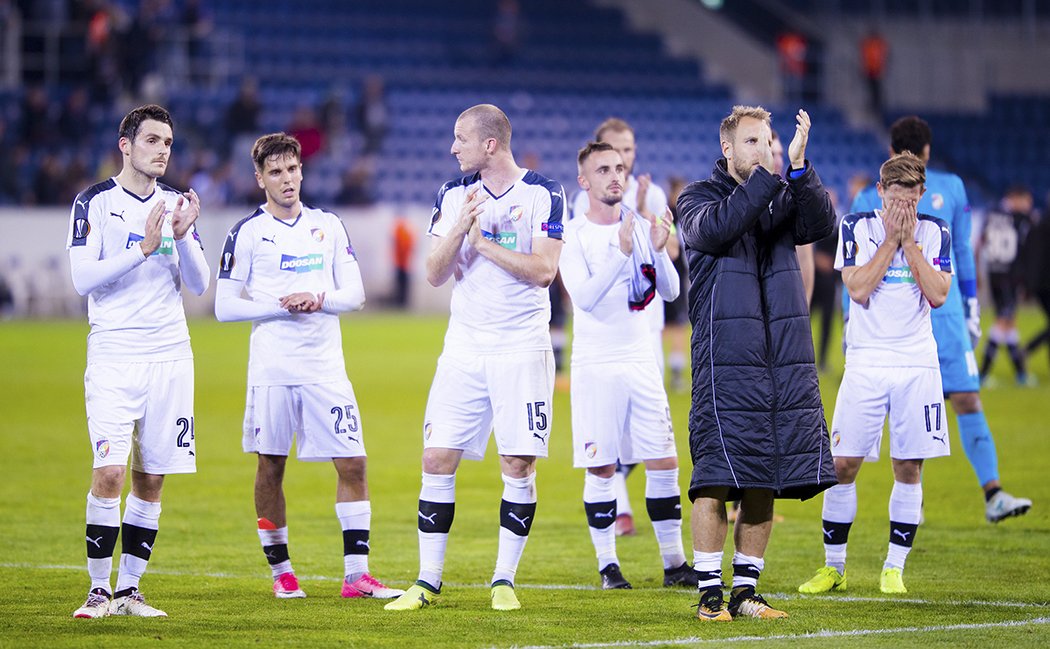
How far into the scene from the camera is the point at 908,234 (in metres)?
7.62

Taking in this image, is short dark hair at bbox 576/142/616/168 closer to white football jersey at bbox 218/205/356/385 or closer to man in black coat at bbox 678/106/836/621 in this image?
man in black coat at bbox 678/106/836/621

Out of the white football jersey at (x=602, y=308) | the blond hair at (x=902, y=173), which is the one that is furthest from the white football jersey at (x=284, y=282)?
the blond hair at (x=902, y=173)

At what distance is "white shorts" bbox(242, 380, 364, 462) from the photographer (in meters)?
7.72

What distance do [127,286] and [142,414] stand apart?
0.63 metres

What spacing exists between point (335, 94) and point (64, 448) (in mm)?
20148

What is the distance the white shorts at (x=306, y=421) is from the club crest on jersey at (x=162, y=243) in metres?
0.87

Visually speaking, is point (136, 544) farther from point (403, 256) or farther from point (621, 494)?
point (403, 256)

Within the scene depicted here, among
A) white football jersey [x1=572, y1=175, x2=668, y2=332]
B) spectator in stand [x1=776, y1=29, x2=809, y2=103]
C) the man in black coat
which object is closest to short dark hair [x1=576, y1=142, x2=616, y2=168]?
white football jersey [x1=572, y1=175, x2=668, y2=332]

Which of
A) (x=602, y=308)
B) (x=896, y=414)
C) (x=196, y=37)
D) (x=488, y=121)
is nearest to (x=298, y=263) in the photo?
(x=488, y=121)

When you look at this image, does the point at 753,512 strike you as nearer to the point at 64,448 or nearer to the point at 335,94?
the point at 64,448

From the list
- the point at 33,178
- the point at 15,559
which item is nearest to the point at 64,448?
the point at 15,559

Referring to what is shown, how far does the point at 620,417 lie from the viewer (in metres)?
8.27

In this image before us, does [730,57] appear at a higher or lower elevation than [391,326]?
higher

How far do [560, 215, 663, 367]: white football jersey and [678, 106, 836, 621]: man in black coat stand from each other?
49.5 inches
